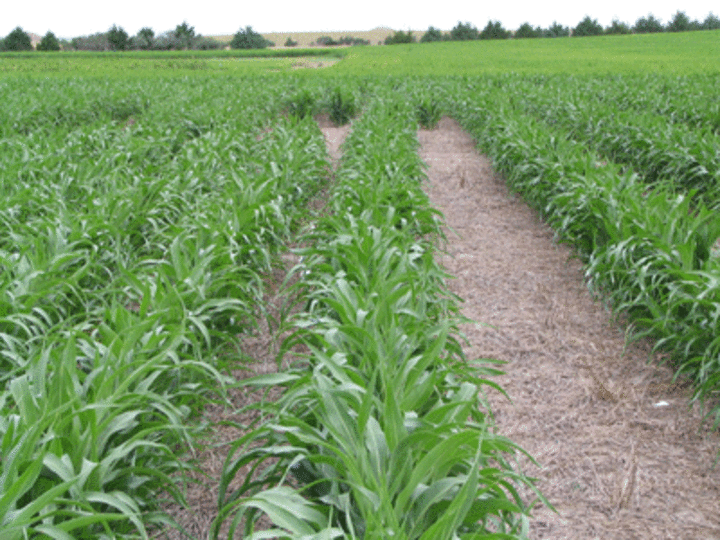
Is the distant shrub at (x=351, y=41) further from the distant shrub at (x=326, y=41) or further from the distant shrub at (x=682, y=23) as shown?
the distant shrub at (x=682, y=23)

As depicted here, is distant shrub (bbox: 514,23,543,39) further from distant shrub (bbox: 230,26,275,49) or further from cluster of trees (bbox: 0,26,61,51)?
cluster of trees (bbox: 0,26,61,51)

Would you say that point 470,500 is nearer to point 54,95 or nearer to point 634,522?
point 634,522

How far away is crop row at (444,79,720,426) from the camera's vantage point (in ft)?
9.94

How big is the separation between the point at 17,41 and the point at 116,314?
209 feet

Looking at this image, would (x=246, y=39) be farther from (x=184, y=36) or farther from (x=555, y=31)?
(x=555, y=31)

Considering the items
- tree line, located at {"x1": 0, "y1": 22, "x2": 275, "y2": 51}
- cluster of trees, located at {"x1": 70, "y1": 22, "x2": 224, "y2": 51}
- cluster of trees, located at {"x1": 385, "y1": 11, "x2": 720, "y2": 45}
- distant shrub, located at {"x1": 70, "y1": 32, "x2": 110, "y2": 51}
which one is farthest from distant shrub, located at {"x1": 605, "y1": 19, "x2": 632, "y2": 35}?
distant shrub, located at {"x1": 70, "y1": 32, "x2": 110, "y2": 51}

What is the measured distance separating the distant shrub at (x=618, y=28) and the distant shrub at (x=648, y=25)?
1.77 meters

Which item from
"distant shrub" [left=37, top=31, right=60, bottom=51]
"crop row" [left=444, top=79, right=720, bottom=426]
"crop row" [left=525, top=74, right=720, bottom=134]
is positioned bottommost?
"crop row" [left=444, top=79, right=720, bottom=426]

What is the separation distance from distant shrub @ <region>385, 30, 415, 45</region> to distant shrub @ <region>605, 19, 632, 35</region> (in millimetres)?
19810

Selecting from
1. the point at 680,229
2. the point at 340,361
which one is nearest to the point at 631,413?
the point at 680,229

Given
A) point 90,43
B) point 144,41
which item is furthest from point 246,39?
point 90,43

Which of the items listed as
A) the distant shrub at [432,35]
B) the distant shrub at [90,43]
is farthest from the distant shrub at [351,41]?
the distant shrub at [90,43]

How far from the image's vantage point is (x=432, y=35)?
66.2m

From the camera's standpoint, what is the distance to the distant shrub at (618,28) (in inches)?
2365
